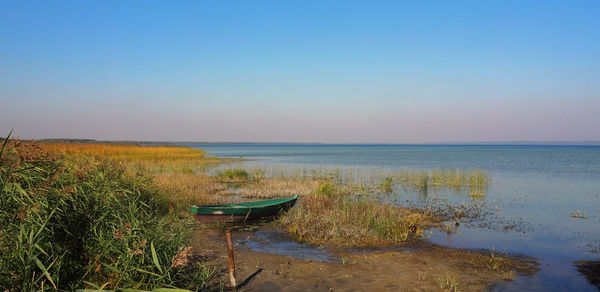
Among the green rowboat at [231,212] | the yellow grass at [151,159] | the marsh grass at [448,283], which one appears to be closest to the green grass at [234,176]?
the yellow grass at [151,159]

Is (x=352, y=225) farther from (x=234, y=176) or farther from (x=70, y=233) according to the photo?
(x=234, y=176)

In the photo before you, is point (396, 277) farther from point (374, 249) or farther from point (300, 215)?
point (300, 215)

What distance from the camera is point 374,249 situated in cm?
1210

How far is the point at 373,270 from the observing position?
9922mm

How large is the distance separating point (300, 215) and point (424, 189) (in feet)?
47.2

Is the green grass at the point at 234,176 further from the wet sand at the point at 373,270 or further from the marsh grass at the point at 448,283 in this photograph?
the marsh grass at the point at 448,283

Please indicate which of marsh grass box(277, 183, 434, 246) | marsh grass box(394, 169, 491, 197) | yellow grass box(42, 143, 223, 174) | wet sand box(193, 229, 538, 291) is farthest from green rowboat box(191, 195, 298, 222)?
marsh grass box(394, 169, 491, 197)

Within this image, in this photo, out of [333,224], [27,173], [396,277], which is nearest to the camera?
[27,173]

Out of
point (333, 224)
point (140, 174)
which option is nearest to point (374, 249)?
point (333, 224)

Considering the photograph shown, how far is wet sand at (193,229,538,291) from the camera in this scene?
8898 millimetres

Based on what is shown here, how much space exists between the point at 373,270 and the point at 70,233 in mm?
6851

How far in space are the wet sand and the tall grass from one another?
2.67 m

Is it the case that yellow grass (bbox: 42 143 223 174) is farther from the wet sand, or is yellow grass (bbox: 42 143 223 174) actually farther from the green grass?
the wet sand

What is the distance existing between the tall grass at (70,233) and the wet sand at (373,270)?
267 centimetres
